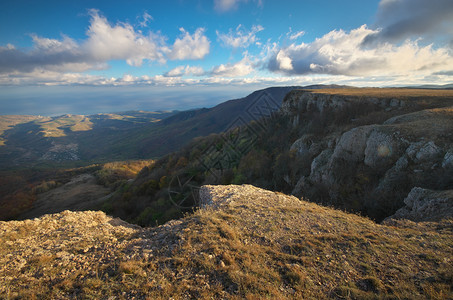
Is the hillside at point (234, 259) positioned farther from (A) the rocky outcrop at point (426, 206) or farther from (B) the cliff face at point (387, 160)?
(B) the cliff face at point (387, 160)

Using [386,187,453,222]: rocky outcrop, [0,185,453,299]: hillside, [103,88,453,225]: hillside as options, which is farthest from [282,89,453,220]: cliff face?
[0,185,453,299]: hillside

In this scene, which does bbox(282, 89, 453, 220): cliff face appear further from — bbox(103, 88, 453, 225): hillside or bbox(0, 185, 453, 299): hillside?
bbox(0, 185, 453, 299): hillside

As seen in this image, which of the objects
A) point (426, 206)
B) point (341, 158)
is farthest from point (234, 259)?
point (341, 158)

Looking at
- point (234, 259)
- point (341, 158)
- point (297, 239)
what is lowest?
point (297, 239)

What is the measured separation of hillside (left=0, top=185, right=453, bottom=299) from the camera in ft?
14.5

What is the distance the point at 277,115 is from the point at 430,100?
19657 millimetres

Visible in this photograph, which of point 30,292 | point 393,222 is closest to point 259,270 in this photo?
point 30,292

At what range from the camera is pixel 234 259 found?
5.48 m

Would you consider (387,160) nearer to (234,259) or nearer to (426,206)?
(426,206)

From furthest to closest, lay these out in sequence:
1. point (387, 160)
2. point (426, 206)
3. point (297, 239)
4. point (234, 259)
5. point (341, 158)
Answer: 1. point (341, 158)
2. point (387, 160)
3. point (426, 206)
4. point (297, 239)
5. point (234, 259)

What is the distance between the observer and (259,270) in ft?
16.6

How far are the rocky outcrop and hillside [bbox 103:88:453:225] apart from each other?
57mm

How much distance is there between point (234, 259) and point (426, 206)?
862 centimetres

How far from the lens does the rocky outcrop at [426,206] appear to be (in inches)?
293
